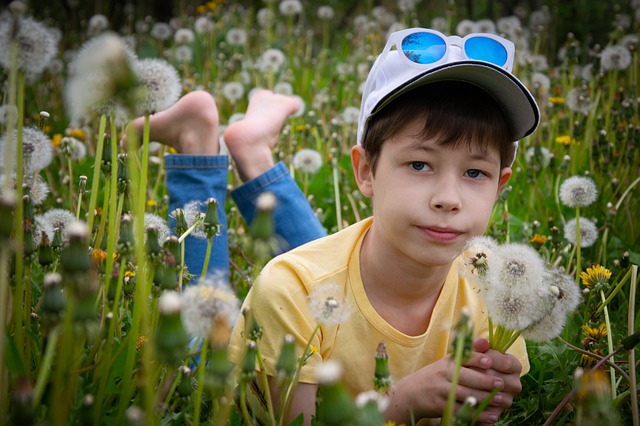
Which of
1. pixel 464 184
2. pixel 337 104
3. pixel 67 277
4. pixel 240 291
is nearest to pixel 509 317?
pixel 464 184

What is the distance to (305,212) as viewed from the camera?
2.23 metres

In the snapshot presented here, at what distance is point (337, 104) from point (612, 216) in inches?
80.9

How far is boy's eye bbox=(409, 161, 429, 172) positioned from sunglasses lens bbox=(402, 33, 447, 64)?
221 mm

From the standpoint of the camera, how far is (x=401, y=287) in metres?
1.57

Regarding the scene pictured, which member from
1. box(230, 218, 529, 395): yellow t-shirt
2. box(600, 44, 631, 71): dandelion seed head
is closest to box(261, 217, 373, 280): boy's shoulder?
box(230, 218, 529, 395): yellow t-shirt

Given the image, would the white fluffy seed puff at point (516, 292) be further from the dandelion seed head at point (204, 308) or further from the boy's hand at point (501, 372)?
the dandelion seed head at point (204, 308)

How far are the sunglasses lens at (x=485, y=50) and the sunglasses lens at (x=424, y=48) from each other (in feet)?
0.22

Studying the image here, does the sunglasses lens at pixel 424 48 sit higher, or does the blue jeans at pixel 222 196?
the sunglasses lens at pixel 424 48

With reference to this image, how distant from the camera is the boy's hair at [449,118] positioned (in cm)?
145

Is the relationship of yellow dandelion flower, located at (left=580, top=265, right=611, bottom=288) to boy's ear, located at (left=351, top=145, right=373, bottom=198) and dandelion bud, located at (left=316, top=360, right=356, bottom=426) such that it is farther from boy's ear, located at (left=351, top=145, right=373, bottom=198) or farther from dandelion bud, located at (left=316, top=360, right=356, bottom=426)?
dandelion bud, located at (left=316, top=360, right=356, bottom=426)

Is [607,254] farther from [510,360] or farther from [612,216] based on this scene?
[510,360]

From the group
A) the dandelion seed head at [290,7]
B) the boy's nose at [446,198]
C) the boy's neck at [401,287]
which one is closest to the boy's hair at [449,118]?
the boy's nose at [446,198]

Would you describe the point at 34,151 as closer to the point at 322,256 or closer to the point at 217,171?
the point at 322,256

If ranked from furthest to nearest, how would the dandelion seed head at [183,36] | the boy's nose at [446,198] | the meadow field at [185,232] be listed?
the dandelion seed head at [183,36]
the boy's nose at [446,198]
the meadow field at [185,232]
